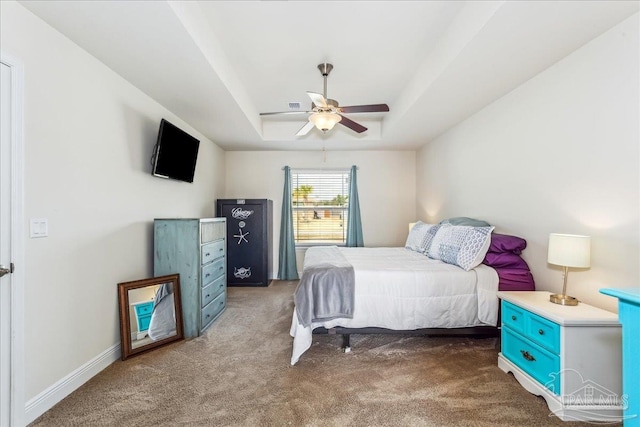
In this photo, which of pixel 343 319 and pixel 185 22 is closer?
pixel 185 22

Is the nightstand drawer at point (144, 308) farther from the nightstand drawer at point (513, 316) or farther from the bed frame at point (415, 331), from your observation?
the nightstand drawer at point (513, 316)

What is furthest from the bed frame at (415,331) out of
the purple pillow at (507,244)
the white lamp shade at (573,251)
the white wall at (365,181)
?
the white wall at (365,181)

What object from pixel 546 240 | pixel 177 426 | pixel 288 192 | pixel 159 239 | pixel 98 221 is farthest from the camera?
pixel 288 192

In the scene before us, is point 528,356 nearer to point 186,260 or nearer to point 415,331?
point 415,331

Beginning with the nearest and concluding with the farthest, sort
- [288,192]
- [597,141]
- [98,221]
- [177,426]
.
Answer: [177,426] < [597,141] < [98,221] < [288,192]

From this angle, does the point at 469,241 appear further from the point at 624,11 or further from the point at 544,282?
the point at 624,11

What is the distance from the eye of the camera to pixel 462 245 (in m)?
2.69

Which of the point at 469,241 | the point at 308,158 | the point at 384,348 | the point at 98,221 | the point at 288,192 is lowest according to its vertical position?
the point at 384,348

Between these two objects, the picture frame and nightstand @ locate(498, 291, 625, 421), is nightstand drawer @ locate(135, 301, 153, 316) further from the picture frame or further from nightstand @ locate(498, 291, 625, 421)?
nightstand @ locate(498, 291, 625, 421)

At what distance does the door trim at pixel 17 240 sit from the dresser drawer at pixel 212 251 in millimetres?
1400

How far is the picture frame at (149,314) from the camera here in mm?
2389

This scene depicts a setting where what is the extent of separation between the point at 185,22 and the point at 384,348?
288 centimetres

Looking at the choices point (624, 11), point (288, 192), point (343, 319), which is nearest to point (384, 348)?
point (343, 319)

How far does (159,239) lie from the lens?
283cm
